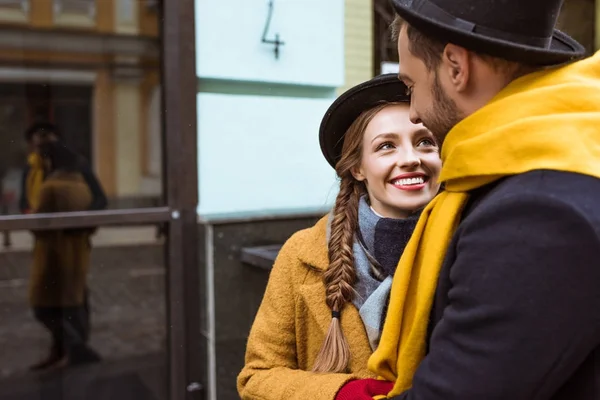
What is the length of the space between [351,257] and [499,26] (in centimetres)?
82

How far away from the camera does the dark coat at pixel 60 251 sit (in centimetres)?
309

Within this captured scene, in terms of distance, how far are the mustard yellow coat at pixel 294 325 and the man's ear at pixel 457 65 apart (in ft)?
2.53

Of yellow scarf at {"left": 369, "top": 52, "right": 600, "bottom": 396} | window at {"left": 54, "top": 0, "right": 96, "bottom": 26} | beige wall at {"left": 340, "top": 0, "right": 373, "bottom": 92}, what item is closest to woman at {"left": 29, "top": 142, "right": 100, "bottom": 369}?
window at {"left": 54, "top": 0, "right": 96, "bottom": 26}

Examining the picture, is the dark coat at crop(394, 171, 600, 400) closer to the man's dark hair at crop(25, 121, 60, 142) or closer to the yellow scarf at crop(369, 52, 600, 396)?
the yellow scarf at crop(369, 52, 600, 396)

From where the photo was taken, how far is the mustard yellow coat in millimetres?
1563

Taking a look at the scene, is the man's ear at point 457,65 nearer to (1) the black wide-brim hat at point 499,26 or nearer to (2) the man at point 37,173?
(1) the black wide-brim hat at point 499,26

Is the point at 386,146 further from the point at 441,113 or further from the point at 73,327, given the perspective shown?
the point at 73,327

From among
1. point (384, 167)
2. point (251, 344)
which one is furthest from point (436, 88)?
point (251, 344)

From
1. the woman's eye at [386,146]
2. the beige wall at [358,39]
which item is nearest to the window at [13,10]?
the beige wall at [358,39]

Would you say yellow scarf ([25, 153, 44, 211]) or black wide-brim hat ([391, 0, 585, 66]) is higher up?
black wide-brim hat ([391, 0, 585, 66])

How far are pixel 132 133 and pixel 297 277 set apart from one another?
276cm

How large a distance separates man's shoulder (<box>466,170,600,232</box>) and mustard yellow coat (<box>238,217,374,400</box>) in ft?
2.53

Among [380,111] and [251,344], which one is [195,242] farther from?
[380,111]

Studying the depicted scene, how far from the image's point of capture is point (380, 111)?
1.69 metres
